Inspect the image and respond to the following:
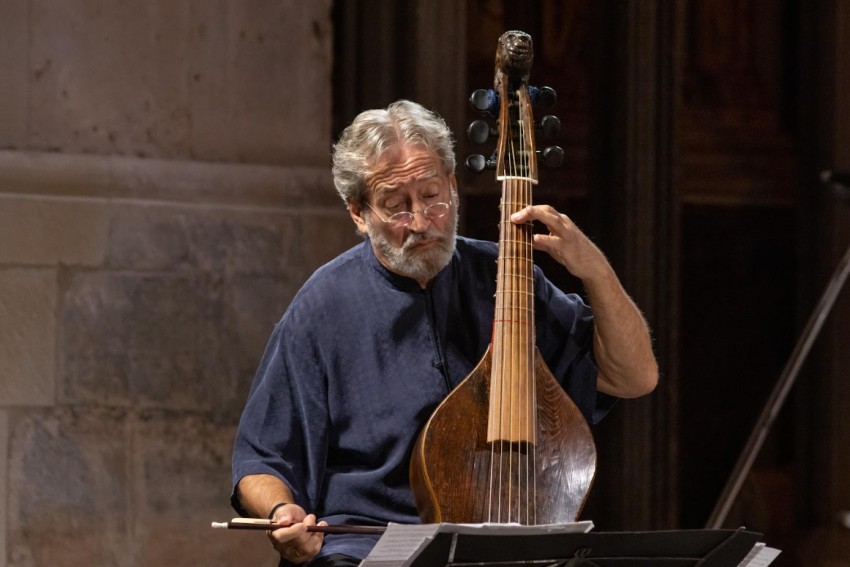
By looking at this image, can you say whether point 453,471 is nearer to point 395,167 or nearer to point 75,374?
point 395,167

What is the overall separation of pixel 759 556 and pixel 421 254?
881mm

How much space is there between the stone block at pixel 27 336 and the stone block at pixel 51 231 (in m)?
0.05

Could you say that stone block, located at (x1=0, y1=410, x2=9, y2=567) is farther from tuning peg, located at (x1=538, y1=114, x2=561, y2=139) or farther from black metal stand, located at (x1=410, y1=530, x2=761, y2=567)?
black metal stand, located at (x1=410, y1=530, x2=761, y2=567)

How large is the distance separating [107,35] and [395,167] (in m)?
1.62

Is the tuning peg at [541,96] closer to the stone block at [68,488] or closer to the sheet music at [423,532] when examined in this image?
the sheet music at [423,532]

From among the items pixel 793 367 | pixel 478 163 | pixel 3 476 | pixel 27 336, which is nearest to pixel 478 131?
pixel 478 163

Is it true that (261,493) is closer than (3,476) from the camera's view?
Yes

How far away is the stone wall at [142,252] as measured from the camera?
14.0 ft

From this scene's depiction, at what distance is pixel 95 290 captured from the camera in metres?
4.34

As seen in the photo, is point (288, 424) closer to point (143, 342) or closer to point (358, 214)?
point (358, 214)

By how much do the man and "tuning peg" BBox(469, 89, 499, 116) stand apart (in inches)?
5.0

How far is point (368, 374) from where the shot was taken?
10.2 feet

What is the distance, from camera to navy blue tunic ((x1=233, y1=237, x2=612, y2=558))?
3.05 metres

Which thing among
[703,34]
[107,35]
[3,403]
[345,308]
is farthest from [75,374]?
[703,34]
